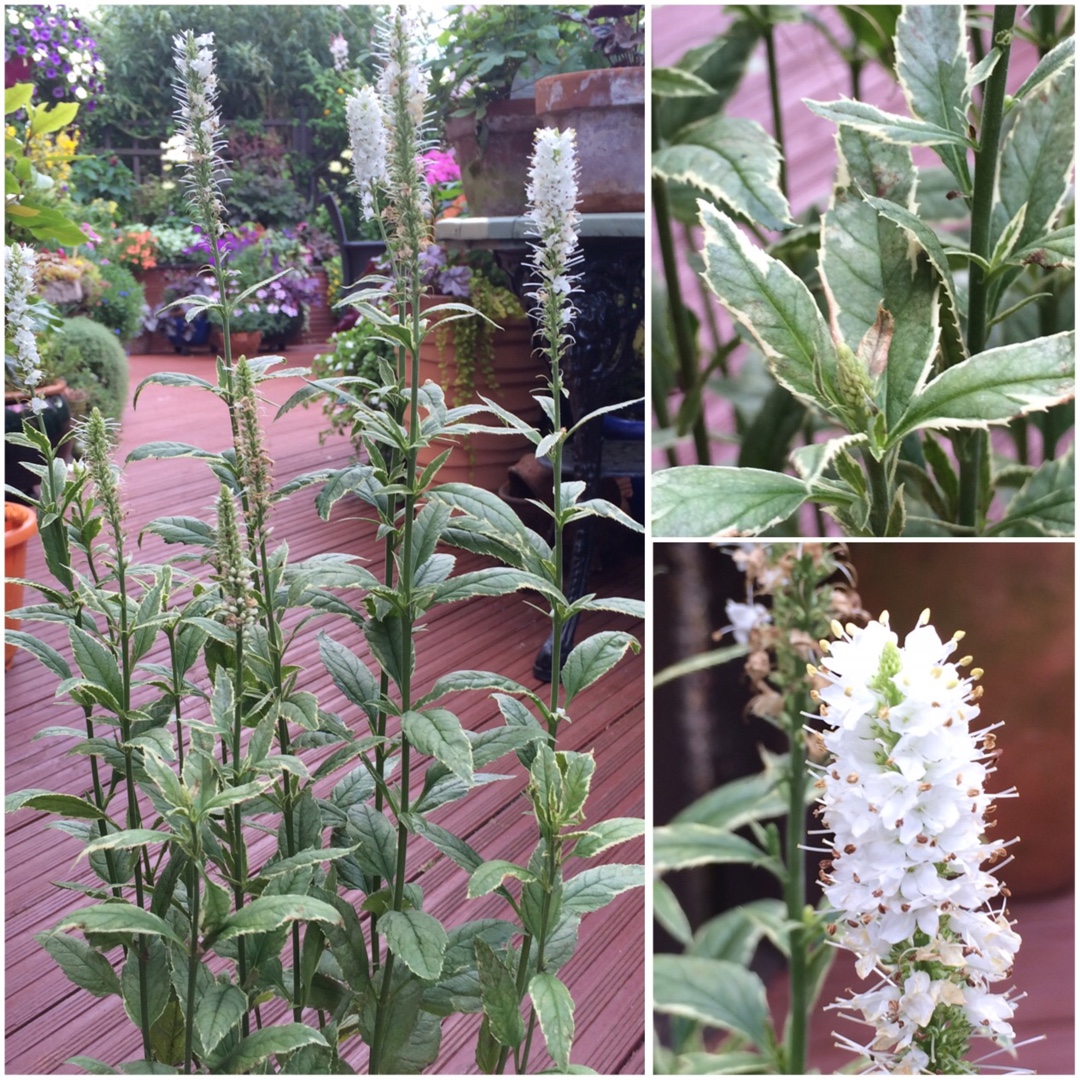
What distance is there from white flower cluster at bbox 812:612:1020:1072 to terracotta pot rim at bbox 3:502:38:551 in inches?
52.9

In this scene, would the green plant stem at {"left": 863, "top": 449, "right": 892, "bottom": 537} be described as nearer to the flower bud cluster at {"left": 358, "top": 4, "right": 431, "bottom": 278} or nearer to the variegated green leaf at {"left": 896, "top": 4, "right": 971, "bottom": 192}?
the variegated green leaf at {"left": 896, "top": 4, "right": 971, "bottom": 192}

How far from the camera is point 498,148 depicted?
117 centimetres

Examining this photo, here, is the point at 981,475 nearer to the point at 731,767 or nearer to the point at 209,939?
the point at 731,767

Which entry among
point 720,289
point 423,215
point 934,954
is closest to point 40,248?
point 423,215

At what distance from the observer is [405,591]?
74 cm

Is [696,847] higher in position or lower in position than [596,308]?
lower

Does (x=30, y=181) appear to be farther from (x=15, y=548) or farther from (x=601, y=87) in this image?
(x=601, y=87)

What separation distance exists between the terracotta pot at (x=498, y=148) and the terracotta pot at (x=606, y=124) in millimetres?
66

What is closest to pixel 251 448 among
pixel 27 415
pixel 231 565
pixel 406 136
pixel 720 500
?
pixel 231 565

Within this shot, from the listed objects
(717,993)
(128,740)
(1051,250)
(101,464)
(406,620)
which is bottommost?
(717,993)

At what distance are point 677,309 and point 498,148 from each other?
51 centimetres

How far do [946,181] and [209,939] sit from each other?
0.80 meters

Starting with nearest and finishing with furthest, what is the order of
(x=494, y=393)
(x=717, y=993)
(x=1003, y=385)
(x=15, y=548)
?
(x=1003, y=385), (x=717, y=993), (x=494, y=393), (x=15, y=548)

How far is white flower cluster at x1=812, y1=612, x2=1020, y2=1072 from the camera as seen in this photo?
0.49 metres
